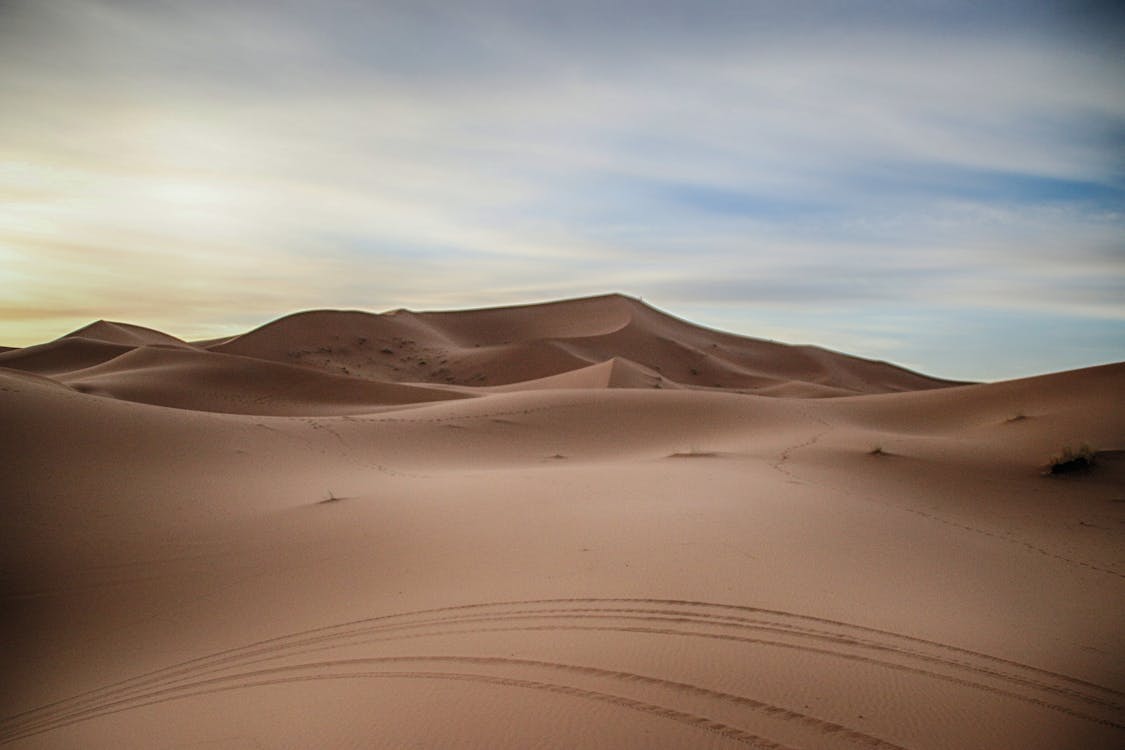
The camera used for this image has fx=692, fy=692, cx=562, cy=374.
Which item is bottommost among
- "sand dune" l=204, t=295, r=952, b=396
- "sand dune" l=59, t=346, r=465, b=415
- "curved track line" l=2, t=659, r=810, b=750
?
"curved track line" l=2, t=659, r=810, b=750

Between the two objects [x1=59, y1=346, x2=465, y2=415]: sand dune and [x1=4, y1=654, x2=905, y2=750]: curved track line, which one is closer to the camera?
Result: [x1=4, y1=654, x2=905, y2=750]: curved track line

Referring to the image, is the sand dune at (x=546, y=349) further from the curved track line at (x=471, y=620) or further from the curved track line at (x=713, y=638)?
the curved track line at (x=713, y=638)

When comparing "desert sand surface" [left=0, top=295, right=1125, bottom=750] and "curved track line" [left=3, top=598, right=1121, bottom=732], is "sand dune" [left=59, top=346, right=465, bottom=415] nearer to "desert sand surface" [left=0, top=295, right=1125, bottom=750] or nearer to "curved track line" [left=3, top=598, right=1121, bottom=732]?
"desert sand surface" [left=0, top=295, right=1125, bottom=750]

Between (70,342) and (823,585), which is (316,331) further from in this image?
(823,585)

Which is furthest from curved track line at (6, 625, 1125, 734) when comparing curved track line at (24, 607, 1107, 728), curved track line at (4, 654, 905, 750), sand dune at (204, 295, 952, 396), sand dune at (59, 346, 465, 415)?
sand dune at (204, 295, 952, 396)

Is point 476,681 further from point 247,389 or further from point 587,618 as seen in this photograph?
point 247,389

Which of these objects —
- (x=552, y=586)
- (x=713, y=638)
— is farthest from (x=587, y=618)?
(x=713, y=638)

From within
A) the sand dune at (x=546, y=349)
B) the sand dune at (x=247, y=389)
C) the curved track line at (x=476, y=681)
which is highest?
the sand dune at (x=546, y=349)

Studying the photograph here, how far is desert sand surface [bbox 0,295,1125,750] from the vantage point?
10.1 feet

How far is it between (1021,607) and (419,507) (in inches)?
203

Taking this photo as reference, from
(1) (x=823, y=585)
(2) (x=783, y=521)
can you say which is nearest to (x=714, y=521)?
(2) (x=783, y=521)

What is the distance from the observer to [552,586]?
15.1ft

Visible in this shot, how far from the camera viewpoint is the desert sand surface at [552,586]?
308cm

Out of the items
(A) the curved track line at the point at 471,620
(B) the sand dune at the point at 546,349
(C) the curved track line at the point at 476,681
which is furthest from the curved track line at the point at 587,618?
(B) the sand dune at the point at 546,349
